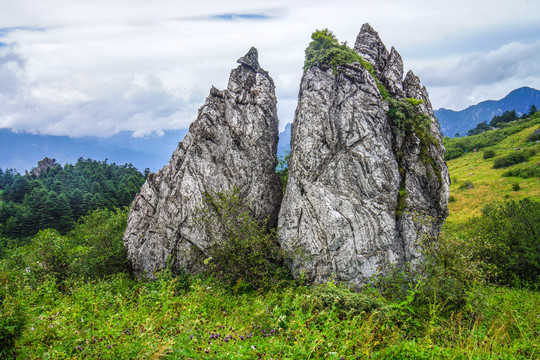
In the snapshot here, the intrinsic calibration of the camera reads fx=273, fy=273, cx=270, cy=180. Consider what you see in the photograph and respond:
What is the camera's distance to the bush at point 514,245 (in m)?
23.3

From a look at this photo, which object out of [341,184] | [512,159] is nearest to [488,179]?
[512,159]

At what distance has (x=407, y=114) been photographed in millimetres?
20391

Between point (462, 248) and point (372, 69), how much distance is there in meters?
15.4

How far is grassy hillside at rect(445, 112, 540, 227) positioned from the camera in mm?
65875

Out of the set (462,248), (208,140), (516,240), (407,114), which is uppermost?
(208,140)

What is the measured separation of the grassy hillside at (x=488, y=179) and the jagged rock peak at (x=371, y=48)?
36756mm

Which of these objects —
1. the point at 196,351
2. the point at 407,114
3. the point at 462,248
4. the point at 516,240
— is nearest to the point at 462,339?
the point at 462,248

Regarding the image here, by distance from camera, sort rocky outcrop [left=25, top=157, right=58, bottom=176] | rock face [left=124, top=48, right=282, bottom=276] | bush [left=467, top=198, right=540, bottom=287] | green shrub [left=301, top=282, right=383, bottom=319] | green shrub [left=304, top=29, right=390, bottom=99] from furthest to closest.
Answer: rocky outcrop [left=25, top=157, right=58, bottom=176], bush [left=467, top=198, right=540, bottom=287], green shrub [left=304, top=29, right=390, bottom=99], rock face [left=124, top=48, right=282, bottom=276], green shrub [left=301, top=282, right=383, bottom=319]

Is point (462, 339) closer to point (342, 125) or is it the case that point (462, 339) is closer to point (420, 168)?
point (420, 168)

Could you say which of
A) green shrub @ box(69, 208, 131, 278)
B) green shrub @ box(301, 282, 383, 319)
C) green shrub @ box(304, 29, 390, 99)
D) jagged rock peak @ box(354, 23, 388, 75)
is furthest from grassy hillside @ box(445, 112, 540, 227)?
green shrub @ box(69, 208, 131, 278)

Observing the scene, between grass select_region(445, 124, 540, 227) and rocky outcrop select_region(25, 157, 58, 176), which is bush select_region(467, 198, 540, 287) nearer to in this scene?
grass select_region(445, 124, 540, 227)

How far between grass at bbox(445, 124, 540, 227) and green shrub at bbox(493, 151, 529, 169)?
67.2 inches

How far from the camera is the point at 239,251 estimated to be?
719 inches

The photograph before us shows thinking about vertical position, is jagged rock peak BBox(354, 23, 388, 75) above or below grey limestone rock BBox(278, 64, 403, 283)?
above
